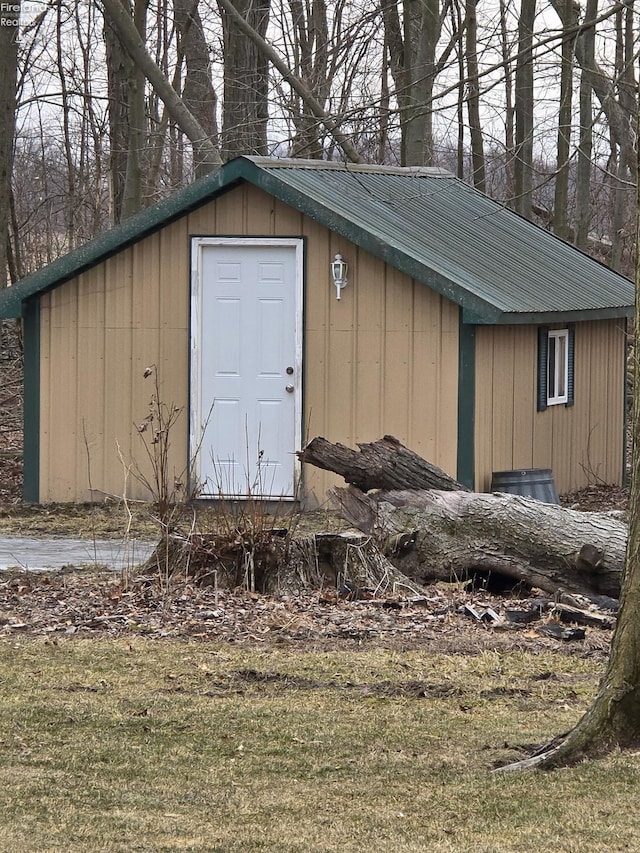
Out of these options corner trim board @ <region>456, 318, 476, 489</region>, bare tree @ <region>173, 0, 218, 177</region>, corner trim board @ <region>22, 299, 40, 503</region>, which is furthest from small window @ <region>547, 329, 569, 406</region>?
bare tree @ <region>173, 0, 218, 177</region>

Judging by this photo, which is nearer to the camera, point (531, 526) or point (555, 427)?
point (531, 526)

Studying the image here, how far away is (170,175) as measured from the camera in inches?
1117

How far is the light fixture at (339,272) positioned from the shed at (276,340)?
0.20 ft

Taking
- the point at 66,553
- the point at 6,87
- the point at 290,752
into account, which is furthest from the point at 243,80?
the point at 290,752

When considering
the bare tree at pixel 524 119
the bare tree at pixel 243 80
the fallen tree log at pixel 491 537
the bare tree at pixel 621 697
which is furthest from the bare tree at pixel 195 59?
the bare tree at pixel 621 697

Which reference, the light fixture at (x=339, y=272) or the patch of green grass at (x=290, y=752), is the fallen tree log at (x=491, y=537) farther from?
the light fixture at (x=339, y=272)

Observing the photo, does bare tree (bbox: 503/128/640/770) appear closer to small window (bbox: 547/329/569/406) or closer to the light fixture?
the light fixture

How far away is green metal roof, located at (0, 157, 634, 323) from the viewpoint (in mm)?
12812

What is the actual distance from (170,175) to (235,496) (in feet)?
54.4

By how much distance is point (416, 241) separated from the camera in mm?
13570

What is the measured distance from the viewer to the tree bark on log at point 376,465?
9.67 metres

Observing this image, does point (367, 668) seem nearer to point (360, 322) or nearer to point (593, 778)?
point (593, 778)

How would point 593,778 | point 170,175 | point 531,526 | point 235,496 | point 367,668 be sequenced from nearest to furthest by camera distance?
point 593,778 < point 367,668 < point 531,526 < point 235,496 < point 170,175

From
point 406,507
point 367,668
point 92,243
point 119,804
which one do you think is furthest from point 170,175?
point 119,804
